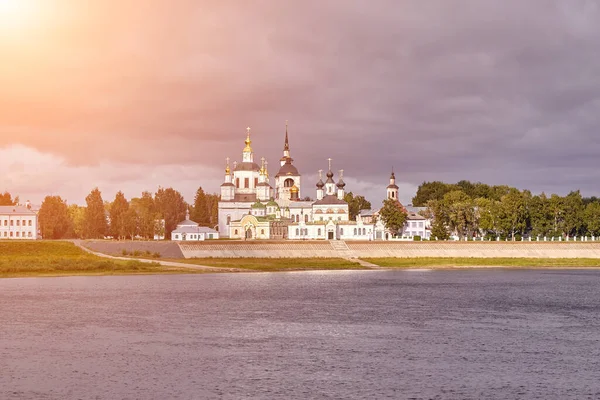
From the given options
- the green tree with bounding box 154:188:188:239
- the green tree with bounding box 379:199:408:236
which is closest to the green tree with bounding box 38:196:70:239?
the green tree with bounding box 154:188:188:239

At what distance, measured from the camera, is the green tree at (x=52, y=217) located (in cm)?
16850

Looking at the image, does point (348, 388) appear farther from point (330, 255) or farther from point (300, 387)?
point (330, 255)

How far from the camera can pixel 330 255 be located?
459ft

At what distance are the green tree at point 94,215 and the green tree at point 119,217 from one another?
234 cm

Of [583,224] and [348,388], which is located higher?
[583,224]

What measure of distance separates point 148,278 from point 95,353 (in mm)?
55059

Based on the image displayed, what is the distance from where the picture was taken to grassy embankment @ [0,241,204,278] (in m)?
104

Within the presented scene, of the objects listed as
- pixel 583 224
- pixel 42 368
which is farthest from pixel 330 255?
pixel 42 368

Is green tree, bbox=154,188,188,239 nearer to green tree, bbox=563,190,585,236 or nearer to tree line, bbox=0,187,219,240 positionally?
tree line, bbox=0,187,219,240

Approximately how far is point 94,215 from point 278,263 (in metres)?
55.6

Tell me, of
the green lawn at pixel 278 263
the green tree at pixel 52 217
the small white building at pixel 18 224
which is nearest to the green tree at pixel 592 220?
the green lawn at pixel 278 263

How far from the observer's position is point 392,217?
6462 inches

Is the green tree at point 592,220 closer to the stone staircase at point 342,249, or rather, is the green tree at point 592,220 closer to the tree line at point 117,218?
the stone staircase at point 342,249

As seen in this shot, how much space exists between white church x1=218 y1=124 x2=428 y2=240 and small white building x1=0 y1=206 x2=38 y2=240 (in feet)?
147
